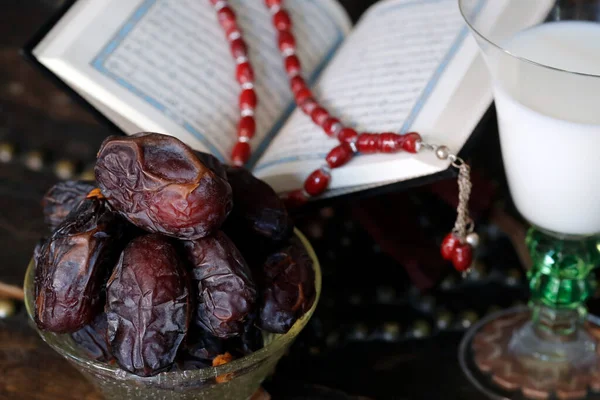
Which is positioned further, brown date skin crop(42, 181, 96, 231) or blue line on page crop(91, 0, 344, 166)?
blue line on page crop(91, 0, 344, 166)

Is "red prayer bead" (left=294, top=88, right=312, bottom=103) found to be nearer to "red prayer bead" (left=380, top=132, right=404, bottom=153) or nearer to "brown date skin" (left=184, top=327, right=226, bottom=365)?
"red prayer bead" (left=380, top=132, right=404, bottom=153)

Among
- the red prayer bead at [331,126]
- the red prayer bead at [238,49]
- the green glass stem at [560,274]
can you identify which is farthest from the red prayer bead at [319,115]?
the green glass stem at [560,274]

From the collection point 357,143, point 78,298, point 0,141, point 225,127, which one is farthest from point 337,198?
point 0,141

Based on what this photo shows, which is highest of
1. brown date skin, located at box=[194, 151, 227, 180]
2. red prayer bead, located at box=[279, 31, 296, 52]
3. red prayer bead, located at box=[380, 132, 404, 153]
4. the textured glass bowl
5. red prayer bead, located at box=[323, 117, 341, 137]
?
brown date skin, located at box=[194, 151, 227, 180]

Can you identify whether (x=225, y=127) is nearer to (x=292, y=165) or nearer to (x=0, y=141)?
(x=292, y=165)

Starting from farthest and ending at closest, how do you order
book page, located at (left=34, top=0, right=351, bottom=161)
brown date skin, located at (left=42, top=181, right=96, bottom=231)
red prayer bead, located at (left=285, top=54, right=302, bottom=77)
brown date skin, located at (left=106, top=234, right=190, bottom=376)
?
red prayer bead, located at (left=285, top=54, right=302, bottom=77), book page, located at (left=34, top=0, right=351, bottom=161), brown date skin, located at (left=42, top=181, right=96, bottom=231), brown date skin, located at (left=106, top=234, right=190, bottom=376)

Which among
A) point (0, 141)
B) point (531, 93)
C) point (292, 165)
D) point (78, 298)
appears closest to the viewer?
point (78, 298)

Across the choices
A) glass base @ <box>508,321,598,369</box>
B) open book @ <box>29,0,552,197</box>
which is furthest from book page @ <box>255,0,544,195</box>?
glass base @ <box>508,321,598,369</box>

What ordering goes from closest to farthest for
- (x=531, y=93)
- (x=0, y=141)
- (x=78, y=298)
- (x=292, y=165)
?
(x=78, y=298) → (x=531, y=93) → (x=292, y=165) → (x=0, y=141)
